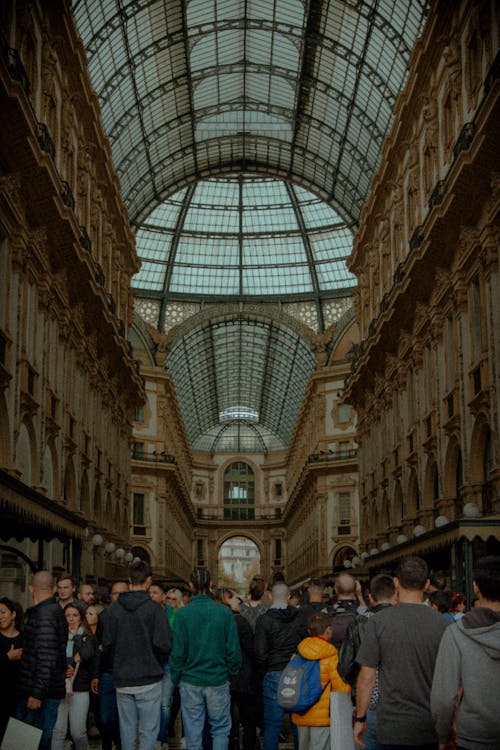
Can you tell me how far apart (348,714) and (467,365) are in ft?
63.6

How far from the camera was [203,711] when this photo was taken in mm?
10305

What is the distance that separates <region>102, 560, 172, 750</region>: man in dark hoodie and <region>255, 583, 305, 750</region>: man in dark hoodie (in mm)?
1541

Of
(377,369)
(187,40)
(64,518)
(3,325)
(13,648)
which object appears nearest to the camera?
(13,648)

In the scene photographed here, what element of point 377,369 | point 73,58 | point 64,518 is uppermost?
point 73,58

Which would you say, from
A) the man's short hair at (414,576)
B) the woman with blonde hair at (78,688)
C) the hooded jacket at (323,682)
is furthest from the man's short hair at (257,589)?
the man's short hair at (414,576)

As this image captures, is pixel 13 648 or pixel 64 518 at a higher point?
pixel 64 518

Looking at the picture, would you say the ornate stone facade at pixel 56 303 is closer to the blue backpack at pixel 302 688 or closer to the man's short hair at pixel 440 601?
the man's short hair at pixel 440 601

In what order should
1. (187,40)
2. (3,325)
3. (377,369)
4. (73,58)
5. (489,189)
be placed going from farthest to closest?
1. (187,40)
2. (377,369)
3. (73,58)
4. (489,189)
5. (3,325)

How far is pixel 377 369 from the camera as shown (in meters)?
44.2

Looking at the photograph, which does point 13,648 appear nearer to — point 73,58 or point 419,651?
point 419,651

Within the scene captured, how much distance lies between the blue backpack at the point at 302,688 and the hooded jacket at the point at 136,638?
1699mm

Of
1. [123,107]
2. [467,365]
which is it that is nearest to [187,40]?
[123,107]

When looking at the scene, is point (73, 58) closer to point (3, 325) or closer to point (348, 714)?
point (3, 325)

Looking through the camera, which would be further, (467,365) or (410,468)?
(410,468)
